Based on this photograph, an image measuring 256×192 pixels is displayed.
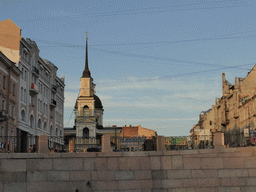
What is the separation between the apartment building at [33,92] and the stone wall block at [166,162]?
22.7 metres

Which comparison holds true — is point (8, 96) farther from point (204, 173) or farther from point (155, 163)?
point (204, 173)

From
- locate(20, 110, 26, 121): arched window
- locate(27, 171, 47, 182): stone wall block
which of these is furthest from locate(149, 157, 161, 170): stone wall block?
locate(20, 110, 26, 121): arched window

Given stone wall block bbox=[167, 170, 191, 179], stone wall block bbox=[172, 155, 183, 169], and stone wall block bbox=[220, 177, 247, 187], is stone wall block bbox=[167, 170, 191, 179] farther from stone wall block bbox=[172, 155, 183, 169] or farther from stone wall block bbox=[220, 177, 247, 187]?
stone wall block bbox=[220, 177, 247, 187]

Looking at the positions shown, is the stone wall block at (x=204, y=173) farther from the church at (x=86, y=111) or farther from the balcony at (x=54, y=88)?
the church at (x=86, y=111)

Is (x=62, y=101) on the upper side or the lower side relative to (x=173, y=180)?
upper

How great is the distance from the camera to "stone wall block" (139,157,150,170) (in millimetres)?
23906

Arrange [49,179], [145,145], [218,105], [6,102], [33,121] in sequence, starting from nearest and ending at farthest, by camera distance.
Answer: [49,179] → [145,145] → [6,102] → [33,121] → [218,105]

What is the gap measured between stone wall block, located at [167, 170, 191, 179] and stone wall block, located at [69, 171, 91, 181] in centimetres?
421

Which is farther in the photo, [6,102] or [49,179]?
[6,102]

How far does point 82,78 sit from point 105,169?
9526 centimetres

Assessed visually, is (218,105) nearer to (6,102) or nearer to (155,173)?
(6,102)

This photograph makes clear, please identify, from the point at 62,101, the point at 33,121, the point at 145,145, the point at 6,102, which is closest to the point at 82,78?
the point at 62,101

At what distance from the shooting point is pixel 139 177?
2369cm

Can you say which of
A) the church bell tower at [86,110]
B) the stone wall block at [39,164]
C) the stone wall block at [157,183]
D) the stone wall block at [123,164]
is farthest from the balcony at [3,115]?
the church bell tower at [86,110]
